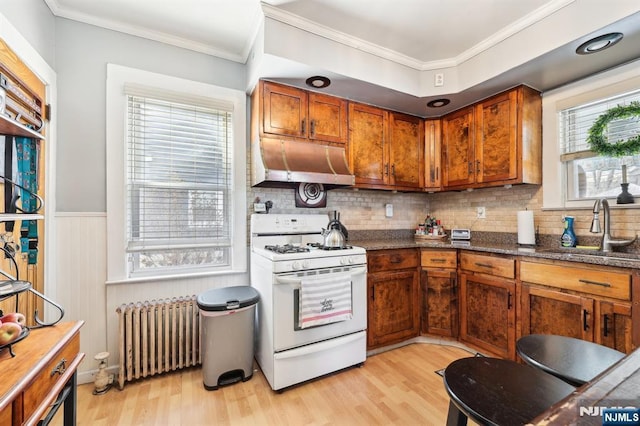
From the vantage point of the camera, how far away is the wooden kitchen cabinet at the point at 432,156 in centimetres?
315

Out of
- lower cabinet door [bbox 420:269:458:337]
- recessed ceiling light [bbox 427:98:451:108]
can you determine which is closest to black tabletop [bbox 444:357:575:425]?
lower cabinet door [bbox 420:269:458:337]

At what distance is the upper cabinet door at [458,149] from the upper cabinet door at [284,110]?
1.64 meters

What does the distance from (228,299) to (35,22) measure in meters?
2.21

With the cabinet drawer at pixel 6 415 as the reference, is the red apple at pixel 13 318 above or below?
above

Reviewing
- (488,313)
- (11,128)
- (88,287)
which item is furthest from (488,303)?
(11,128)

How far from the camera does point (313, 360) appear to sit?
2.10m

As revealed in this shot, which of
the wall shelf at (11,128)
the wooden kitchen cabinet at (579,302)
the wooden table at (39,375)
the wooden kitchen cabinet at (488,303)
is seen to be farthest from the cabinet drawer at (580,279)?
the wall shelf at (11,128)

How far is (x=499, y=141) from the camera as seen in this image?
8.54ft

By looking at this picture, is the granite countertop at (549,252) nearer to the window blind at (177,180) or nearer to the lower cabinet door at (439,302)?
the lower cabinet door at (439,302)

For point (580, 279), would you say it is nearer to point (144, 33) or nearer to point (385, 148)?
point (385, 148)

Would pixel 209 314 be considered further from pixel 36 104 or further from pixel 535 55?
pixel 535 55

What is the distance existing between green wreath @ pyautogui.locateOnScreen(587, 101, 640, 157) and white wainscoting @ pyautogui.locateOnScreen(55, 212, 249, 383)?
383 centimetres

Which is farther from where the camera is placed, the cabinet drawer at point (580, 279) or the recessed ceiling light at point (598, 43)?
the recessed ceiling light at point (598, 43)

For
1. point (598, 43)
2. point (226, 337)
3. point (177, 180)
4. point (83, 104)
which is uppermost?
point (598, 43)
